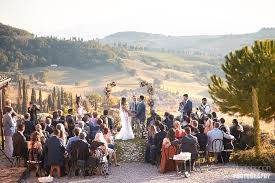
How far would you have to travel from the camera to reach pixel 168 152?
1450 cm

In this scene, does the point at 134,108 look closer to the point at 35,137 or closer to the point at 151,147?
the point at 151,147

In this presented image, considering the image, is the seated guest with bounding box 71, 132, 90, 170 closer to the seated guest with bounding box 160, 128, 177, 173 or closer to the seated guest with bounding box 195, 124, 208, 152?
the seated guest with bounding box 160, 128, 177, 173

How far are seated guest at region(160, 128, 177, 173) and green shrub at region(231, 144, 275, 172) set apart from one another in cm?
265

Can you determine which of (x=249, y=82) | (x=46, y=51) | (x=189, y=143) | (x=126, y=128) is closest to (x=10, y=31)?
(x=46, y=51)

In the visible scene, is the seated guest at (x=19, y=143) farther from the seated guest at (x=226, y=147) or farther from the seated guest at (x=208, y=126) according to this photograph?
the seated guest at (x=226, y=147)

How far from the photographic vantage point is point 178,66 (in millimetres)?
178750

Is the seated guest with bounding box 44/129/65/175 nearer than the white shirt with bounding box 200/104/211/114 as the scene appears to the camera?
Yes

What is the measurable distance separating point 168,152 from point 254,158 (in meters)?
3.28

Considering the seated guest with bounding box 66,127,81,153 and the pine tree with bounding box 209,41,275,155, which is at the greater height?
the pine tree with bounding box 209,41,275,155

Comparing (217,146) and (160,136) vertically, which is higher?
(160,136)

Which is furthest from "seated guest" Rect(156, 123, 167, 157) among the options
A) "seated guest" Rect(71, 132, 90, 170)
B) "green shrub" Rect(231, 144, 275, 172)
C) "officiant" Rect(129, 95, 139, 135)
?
"officiant" Rect(129, 95, 139, 135)

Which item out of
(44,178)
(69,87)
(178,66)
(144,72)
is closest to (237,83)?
(44,178)

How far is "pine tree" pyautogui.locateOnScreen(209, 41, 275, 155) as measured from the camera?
19312 mm

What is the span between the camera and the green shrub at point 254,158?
596 inches
